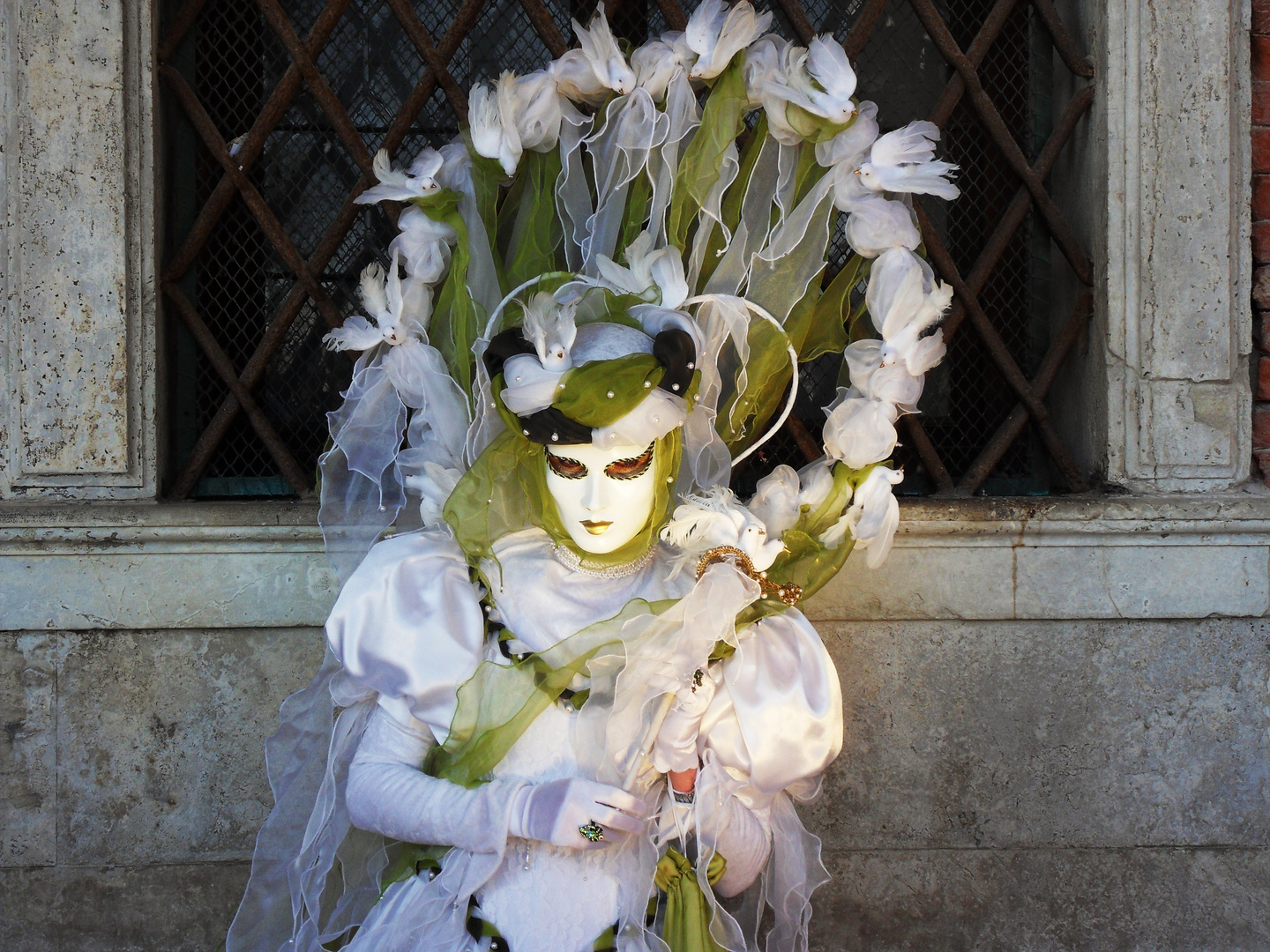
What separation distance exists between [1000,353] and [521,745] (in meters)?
1.43

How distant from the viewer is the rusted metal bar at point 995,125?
2.35 m

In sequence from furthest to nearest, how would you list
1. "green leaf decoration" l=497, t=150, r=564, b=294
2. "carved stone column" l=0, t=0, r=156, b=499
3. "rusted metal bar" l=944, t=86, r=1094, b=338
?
"rusted metal bar" l=944, t=86, r=1094, b=338 < "carved stone column" l=0, t=0, r=156, b=499 < "green leaf decoration" l=497, t=150, r=564, b=294

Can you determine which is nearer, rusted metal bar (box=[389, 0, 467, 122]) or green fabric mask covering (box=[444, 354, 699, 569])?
green fabric mask covering (box=[444, 354, 699, 569])

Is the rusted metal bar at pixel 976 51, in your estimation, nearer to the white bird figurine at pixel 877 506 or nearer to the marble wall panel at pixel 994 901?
the white bird figurine at pixel 877 506

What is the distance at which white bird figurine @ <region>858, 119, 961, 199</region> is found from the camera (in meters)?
1.67

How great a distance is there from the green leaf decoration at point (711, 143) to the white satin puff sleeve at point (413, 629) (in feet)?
2.30

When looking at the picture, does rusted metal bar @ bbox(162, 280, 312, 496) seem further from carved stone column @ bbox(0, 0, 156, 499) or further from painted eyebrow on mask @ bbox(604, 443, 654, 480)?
painted eyebrow on mask @ bbox(604, 443, 654, 480)

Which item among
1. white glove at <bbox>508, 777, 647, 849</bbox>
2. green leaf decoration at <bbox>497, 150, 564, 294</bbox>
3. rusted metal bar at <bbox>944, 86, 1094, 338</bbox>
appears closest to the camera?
white glove at <bbox>508, 777, 647, 849</bbox>

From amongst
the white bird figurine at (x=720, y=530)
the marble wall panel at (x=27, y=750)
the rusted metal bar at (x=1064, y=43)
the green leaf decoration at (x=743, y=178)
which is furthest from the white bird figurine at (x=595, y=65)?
the marble wall panel at (x=27, y=750)

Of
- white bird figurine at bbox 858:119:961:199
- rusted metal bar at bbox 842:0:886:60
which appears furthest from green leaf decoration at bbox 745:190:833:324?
rusted metal bar at bbox 842:0:886:60

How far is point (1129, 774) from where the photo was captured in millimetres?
2393

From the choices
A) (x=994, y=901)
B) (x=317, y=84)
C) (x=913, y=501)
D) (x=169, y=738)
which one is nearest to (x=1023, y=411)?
(x=913, y=501)

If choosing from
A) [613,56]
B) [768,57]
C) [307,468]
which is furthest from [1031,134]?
[307,468]

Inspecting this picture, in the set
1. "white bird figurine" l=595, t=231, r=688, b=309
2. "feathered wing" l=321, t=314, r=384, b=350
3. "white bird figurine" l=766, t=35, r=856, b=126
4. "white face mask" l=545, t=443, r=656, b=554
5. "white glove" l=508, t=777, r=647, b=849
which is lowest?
"white glove" l=508, t=777, r=647, b=849
